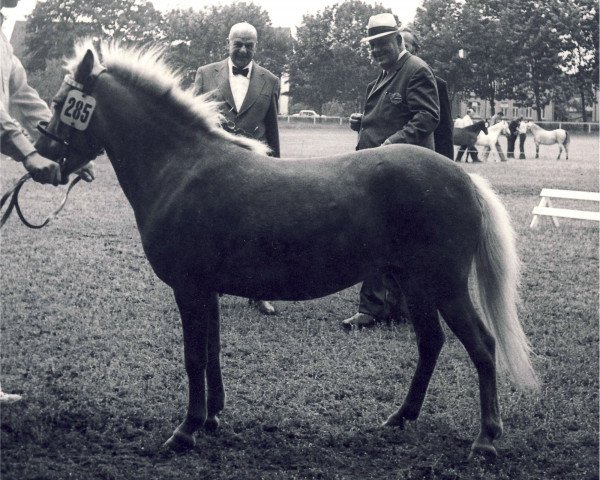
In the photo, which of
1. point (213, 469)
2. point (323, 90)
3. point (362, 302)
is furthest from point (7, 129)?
point (323, 90)

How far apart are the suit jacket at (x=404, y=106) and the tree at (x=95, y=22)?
1622 centimetres

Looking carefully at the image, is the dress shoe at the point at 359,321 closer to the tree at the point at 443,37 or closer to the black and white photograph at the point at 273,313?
the black and white photograph at the point at 273,313

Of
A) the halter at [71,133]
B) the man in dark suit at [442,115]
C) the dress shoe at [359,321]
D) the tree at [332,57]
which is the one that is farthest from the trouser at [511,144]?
the halter at [71,133]

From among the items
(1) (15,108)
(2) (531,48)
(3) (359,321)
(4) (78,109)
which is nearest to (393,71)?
(3) (359,321)

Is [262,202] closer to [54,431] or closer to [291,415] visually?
[291,415]

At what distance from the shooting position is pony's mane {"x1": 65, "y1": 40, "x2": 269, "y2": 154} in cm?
399

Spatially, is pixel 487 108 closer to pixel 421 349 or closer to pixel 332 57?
pixel 332 57

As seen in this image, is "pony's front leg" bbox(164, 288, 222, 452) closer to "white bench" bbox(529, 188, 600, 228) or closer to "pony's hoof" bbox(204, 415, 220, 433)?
"pony's hoof" bbox(204, 415, 220, 433)

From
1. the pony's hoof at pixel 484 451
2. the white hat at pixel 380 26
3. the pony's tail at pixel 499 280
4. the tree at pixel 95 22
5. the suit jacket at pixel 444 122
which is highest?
the tree at pixel 95 22

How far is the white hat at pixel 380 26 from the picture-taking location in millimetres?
5547

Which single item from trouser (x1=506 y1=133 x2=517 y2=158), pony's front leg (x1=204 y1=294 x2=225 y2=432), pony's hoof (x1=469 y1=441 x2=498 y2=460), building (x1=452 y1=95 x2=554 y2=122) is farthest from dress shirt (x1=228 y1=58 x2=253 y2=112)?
trouser (x1=506 y1=133 x2=517 y2=158)

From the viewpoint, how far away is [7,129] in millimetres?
4074

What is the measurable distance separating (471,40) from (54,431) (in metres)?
21.8

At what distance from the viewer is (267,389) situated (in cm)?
499
